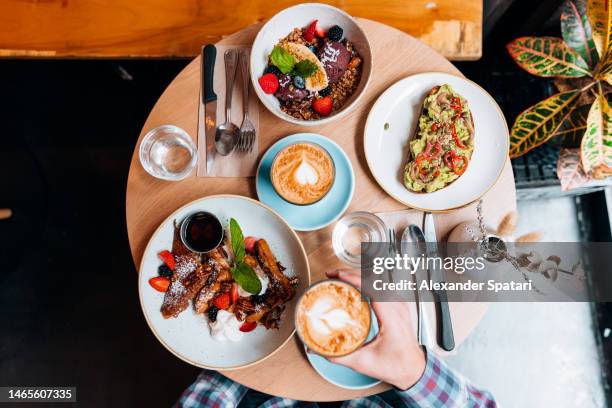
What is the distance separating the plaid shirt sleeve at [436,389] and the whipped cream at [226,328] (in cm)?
61

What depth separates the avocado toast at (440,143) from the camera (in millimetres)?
1568

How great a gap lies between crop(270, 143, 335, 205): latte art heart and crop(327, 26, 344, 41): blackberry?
40cm

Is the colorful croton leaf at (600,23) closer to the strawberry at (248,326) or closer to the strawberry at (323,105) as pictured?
the strawberry at (323,105)

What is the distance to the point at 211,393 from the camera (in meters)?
1.78

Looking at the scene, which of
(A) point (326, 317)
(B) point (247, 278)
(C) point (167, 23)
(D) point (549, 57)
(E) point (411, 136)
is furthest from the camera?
(C) point (167, 23)

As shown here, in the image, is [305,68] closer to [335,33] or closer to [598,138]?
[335,33]

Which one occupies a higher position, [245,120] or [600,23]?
[600,23]

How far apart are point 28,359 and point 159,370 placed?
78 cm

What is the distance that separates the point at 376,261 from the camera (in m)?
1.60

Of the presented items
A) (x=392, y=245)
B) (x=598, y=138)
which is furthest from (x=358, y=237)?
(x=598, y=138)

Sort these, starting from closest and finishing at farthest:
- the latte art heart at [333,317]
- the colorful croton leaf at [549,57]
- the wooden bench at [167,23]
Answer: the latte art heart at [333,317], the colorful croton leaf at [549,57], the wooden bench at [167,23]

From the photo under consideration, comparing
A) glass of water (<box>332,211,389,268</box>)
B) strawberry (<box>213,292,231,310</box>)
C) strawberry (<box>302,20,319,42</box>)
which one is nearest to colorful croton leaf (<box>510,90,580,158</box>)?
glass of water (<box>332,211,389,268</box>)

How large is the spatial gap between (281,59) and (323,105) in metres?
0.21

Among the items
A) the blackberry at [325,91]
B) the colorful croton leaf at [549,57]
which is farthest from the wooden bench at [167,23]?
the blackberry at [325,91]
